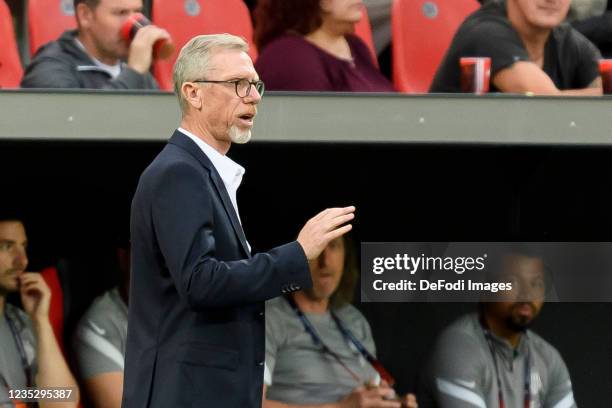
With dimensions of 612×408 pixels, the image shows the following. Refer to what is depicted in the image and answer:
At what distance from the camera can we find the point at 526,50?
4828 mm

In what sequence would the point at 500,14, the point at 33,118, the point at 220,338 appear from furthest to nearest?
the point at 500,14 → the point at 33,118 → the point at 220,338

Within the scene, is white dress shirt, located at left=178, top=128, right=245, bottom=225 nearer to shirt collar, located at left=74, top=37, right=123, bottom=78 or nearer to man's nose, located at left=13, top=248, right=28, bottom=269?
shirt collar, located at left=74, top=37, right=123, bottom=78

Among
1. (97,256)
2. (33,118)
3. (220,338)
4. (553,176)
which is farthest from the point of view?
(553,176)

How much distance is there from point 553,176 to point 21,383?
7.34ft

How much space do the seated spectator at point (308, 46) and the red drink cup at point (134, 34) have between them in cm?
30

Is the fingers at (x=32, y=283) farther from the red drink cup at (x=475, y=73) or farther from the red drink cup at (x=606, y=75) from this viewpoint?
the red drink cup at (x=606, y=75)

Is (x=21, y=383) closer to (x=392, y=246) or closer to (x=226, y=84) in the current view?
(x=392, y=246)

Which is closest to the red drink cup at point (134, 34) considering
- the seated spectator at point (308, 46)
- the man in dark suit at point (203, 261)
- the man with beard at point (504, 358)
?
the seated spectator at point (308, 46)

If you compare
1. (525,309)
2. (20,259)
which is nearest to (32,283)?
(20,259)

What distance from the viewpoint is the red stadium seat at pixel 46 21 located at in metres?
5.12

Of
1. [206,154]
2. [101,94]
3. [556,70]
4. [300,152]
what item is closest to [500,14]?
[556,70]

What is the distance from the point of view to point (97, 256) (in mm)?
5312

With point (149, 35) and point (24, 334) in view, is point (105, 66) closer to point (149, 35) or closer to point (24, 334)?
point (149, 35)

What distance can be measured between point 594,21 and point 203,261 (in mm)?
3452
